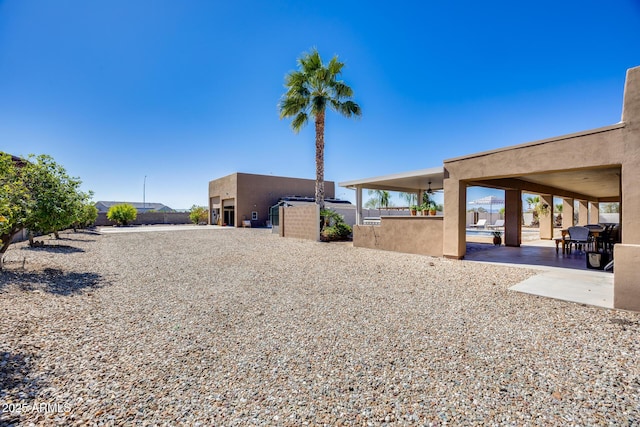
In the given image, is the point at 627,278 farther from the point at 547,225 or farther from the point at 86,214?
the point at 86,214

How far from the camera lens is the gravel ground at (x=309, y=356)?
7.72 feet

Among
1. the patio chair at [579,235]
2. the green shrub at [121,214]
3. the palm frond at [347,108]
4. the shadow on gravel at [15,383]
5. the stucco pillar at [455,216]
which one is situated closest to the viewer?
the shadow on gravel at [15,383]

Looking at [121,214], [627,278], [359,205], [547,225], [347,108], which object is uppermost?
[347,108]

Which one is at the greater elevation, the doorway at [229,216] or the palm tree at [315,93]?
the palm tree at [315,93]

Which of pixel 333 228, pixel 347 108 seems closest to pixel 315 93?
pixel 347 108

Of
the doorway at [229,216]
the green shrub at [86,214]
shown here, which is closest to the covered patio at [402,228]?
the green shrub at [86,214]

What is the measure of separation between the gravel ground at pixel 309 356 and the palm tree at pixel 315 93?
12.3 meters

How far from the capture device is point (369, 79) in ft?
49.3

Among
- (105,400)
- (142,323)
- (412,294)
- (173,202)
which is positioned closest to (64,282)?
(142,323)

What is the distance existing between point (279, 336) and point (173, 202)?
107413 millimetres

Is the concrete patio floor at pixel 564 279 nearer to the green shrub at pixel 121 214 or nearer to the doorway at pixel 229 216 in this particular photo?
the doorway at pixel 229 216

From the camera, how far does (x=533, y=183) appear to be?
12836 mm

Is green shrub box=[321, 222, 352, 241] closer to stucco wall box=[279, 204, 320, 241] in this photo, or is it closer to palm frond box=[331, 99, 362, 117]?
stucco wall box=[279, 204, 320, 241]

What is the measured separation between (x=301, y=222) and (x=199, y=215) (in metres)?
26.6
